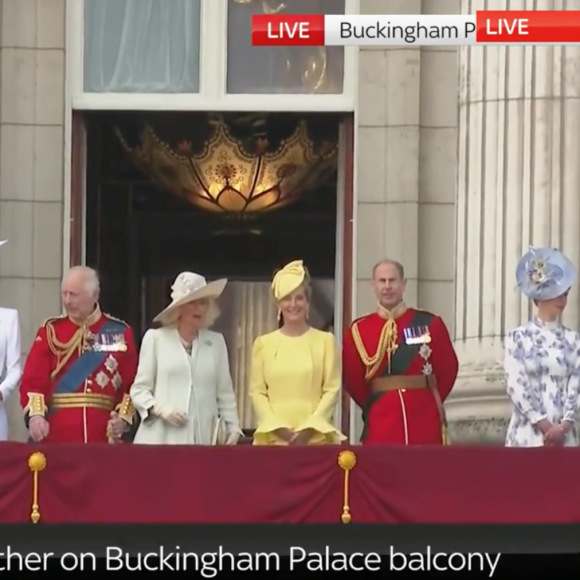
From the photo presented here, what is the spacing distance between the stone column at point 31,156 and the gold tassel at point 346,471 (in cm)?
391

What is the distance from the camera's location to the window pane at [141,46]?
20.2 meters

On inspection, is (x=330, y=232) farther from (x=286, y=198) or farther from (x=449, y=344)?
(x=449, y=344)

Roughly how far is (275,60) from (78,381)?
3897 mm

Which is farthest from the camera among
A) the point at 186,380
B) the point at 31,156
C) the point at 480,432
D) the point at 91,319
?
the point at 31,156

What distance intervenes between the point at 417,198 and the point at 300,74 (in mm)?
1183

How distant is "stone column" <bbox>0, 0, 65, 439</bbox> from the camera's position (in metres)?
19.9

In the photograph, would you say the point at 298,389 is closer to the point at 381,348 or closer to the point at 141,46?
the point at 381,348

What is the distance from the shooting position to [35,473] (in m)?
16.5

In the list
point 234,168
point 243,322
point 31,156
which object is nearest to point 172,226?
point 234,168

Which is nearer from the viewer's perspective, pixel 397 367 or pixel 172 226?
pixel 397 367

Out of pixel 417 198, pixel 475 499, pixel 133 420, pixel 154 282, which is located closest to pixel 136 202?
pixel 154 282

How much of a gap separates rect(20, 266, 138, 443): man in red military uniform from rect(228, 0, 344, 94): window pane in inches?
135
